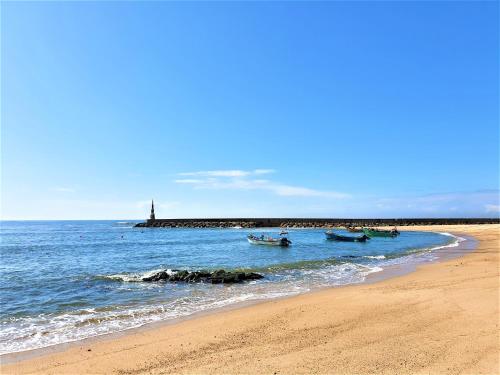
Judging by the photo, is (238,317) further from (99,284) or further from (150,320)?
(99,284)

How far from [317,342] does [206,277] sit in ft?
44.6

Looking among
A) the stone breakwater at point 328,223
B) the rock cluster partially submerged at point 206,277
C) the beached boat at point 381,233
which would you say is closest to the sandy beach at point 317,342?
the rock cluster partially submerged at point 206,277

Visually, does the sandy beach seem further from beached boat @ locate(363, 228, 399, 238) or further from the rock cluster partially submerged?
beached boat @ locate(363, 228, 399, 238)

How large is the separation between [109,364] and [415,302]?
10.6 metres

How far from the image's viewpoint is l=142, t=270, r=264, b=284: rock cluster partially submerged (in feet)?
69.2

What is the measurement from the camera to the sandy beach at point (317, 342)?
795 centimetres

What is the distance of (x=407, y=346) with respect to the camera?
8.89 m

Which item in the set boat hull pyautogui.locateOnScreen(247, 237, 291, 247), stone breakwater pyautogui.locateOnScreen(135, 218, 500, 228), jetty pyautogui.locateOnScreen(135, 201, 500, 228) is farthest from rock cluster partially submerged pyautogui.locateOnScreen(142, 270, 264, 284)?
stone breakwater pyautogui.locateOnScreen(135, 218, 500, 228)

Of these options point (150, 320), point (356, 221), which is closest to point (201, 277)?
point (150, 320)

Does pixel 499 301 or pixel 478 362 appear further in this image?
pixel 499 301

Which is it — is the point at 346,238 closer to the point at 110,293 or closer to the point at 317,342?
the point at 110,293

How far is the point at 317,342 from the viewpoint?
31.0 feet

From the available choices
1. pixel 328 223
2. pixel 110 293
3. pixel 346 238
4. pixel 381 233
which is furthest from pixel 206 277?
pixel 328 223

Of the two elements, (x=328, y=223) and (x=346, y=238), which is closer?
(x=346, y=238)
